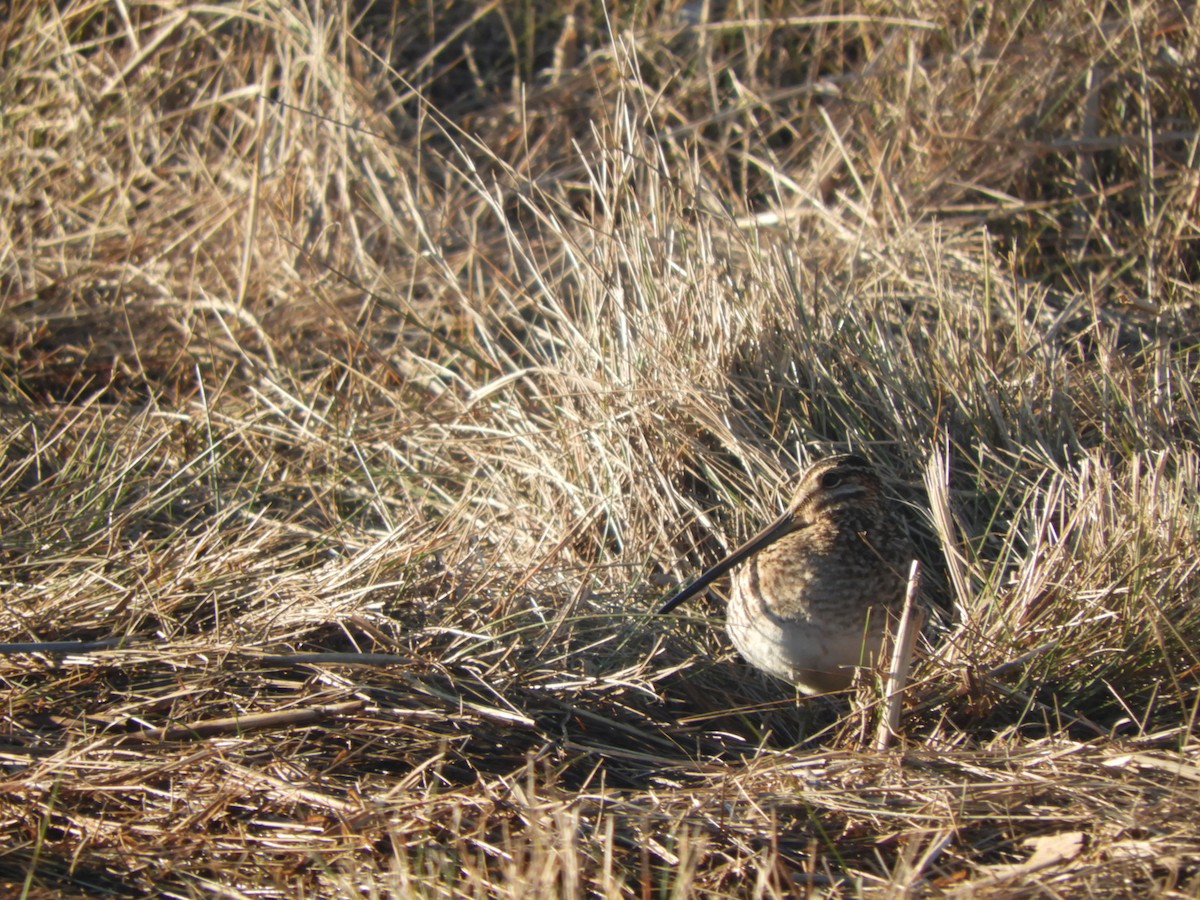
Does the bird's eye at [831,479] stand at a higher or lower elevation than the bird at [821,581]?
higher

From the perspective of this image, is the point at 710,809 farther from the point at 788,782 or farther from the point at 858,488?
the point at 858,488

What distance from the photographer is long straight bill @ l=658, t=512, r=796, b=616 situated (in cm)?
290

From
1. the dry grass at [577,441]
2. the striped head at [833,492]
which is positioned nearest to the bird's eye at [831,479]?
the striped head at [833,492]

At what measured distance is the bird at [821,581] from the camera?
277cm

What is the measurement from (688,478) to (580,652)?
2.31ft

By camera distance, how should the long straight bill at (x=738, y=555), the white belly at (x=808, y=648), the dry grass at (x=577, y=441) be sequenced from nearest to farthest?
the dry grass at (x=577, y=441)
the white belly at (x=808, y=648)
the long straight bill at (x=738, y=555)

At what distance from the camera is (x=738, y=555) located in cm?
290

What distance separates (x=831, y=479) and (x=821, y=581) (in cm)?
25

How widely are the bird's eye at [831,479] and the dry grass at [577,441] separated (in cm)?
29

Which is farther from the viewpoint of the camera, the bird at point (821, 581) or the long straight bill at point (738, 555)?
the long straight bill at point (738, 555)

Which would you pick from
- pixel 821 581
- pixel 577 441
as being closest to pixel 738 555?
pixel 821 581

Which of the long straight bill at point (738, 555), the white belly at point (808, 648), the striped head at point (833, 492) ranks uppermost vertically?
the striped head at point (833, 492)

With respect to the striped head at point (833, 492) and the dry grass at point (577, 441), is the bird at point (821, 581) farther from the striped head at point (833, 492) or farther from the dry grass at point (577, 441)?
the dry grass at point (577, 441)

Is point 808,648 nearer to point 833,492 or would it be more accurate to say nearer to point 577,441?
point 833,492
